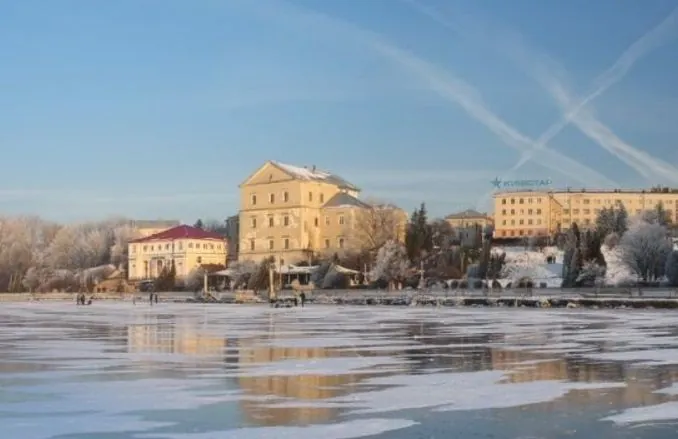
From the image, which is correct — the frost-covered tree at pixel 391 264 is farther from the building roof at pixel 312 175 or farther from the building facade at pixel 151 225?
the building facade at pixel 151 225

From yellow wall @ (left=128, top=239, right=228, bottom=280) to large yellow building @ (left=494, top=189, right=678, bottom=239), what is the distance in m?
45.4

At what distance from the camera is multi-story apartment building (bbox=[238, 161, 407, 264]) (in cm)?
9925

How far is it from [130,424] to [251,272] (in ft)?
278

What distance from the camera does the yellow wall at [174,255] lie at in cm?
10956

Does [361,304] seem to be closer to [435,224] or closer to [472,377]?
[472,377]

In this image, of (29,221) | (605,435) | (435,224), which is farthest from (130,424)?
(29,221)

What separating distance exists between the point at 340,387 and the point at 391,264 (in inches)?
2827

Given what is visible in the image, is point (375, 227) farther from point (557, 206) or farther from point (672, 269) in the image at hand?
point (557, 206)

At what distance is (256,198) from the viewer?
4075 inches

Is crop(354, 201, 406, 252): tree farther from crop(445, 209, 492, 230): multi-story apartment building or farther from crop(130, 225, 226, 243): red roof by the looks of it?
crop(445, 209, 492, 230): multi-story apartment building

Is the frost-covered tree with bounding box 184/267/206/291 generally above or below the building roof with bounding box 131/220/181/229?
below

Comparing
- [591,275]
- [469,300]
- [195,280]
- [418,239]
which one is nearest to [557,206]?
[418,239]

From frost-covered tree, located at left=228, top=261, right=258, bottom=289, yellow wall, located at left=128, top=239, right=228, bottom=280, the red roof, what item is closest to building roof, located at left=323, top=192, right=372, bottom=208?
frost-covered tree, located at left=228, top=261, right=258, bottom=289

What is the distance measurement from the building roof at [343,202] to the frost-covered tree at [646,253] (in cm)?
3332
